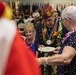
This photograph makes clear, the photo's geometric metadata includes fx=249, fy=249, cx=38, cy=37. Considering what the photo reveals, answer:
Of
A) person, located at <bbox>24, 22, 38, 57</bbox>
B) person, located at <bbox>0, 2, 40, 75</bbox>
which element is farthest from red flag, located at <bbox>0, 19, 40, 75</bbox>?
person, located at <bbox>24, 22, 38, 57</bbox>

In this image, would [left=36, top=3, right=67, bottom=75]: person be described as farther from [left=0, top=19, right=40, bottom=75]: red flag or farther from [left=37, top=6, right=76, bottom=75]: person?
[left=0, top=19, right=40, bottom=75]: red flag

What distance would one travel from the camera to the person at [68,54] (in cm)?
192

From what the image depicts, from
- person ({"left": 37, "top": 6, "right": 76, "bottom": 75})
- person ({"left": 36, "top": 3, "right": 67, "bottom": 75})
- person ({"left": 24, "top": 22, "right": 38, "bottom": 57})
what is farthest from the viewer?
person ({"left": 36, "top": 3, "right": 67, "bottom": 75})

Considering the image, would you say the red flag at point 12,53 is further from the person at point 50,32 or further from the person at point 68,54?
the person at point 50,32

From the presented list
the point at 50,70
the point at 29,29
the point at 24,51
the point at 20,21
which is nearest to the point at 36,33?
the point at 29,29

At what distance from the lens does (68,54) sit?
6.26ft

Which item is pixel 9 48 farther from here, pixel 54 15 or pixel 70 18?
pixel 54 15

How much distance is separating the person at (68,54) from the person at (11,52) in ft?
3.75

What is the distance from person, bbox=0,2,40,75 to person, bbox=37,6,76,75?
1.14 meters

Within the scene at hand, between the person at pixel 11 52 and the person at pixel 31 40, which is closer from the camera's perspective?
the person at pixel 11 52

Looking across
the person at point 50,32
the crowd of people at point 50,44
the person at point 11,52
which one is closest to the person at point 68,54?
the crowd of people at point 50,44

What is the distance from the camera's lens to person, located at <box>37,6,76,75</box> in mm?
1925

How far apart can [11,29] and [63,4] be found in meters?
8.88

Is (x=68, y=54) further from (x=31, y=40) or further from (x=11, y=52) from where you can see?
(x=31, y=40)
